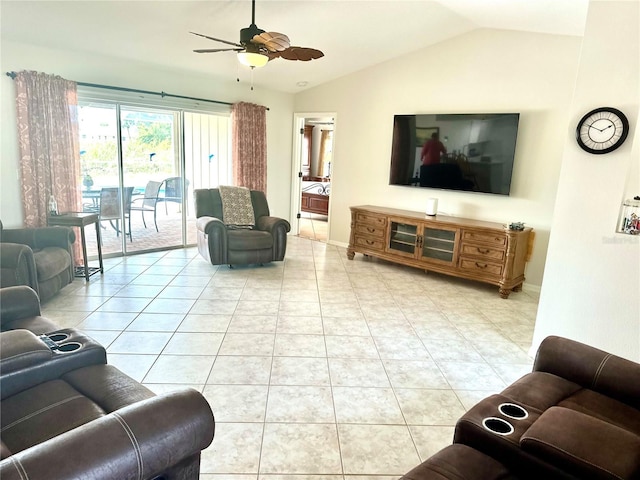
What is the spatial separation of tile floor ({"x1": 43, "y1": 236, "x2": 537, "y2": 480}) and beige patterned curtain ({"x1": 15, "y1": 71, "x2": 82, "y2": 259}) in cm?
95

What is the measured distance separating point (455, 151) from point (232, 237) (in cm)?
288

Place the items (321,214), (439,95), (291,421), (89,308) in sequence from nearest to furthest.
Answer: (291,421), (89,308), (439,95), (321,214)

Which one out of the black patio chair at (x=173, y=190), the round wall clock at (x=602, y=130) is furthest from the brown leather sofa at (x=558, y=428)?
the black patio chair at (x=173, y=190)

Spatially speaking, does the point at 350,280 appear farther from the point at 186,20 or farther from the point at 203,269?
the point at 186,20

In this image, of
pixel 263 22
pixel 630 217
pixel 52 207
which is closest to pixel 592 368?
pixel 630 217

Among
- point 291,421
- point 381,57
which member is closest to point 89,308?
point 291,421

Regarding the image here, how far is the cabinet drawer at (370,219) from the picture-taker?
5297 millimetres

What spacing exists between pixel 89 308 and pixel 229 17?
3014mm

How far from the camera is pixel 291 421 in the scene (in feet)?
7.14

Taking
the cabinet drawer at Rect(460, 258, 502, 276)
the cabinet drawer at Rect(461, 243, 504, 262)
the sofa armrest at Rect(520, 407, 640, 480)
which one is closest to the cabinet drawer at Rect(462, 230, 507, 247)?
the cabinet drawer at Rect(461, 243, 504, 262)

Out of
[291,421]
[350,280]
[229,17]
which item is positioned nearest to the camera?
[291,421]

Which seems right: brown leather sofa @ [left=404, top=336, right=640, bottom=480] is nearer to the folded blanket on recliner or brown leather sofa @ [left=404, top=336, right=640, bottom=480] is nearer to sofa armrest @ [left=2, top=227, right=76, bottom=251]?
sofa armrest @ [left=2, top=227, right=76, bottom=251]

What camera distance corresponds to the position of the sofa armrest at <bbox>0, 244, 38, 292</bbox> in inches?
127

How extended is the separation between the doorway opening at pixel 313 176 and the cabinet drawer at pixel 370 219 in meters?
1.20
